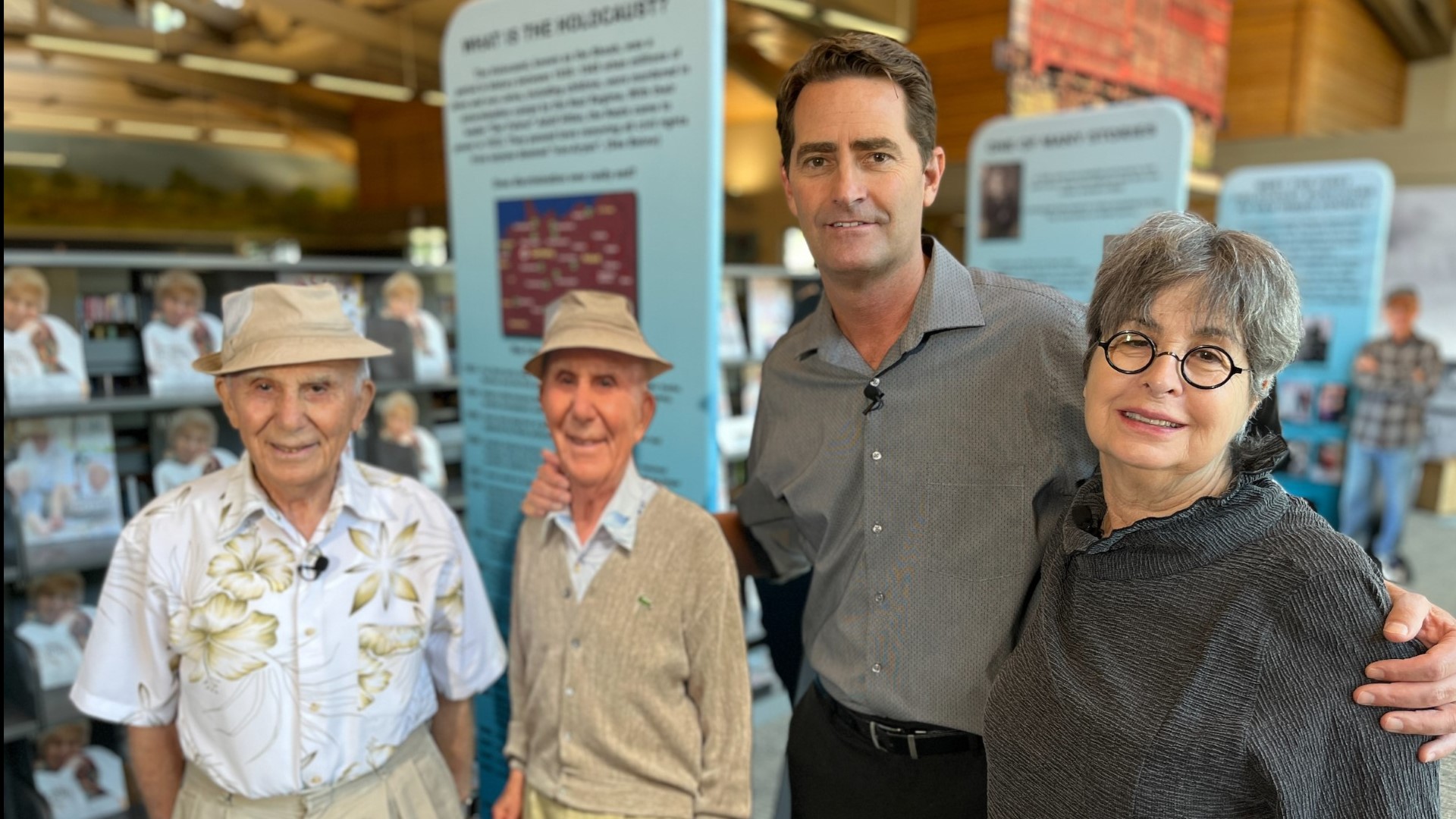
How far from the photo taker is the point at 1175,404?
1.10 m

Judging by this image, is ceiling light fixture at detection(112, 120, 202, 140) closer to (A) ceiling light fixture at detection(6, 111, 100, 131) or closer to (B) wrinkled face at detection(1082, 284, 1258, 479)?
(A) ceiling light fixture at detection(6, 111, 100, 131)

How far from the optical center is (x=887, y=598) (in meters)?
1.64

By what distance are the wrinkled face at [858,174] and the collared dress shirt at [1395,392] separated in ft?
20.4

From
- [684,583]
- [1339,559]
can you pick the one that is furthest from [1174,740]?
[684,583]

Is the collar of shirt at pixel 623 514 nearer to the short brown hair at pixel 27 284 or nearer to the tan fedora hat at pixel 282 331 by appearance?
the tan fedora hat at pixel 282 331

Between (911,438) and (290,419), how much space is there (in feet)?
3.75

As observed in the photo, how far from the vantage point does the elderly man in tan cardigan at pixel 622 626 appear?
5.60 feet

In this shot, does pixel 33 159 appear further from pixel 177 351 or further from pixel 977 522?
pixel 977 522

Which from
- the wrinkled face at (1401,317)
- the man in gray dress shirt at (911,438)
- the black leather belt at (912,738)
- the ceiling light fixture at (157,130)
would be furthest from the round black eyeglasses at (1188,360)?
the ceiling light fixture at (157,130)

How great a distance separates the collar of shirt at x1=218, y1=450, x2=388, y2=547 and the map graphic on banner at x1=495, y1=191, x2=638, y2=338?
0.84m

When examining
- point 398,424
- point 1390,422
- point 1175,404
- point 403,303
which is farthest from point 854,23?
Answer: point 1175,404

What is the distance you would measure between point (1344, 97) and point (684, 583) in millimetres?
11516

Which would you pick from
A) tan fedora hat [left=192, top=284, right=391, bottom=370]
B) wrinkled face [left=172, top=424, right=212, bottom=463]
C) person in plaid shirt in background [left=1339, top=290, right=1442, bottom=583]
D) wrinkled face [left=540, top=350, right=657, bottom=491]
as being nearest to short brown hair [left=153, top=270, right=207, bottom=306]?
wrinkled face [left=172, top=424, right=212, bottom=463]

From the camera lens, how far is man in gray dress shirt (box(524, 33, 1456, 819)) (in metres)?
1.55
